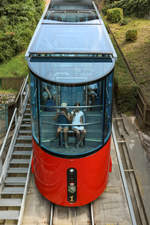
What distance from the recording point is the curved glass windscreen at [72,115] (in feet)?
19.3

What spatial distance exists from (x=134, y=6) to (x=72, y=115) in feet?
75.2

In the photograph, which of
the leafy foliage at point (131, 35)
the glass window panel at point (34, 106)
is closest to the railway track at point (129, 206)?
the glass window panel at point (34, 106)

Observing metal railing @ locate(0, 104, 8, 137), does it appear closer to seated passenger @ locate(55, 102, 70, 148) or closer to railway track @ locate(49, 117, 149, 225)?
railway track @ locate(49, 117, 149, 225)

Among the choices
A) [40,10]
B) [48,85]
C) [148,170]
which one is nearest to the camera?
[48,85]

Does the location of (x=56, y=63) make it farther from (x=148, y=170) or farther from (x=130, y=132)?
(x=130, y=132)

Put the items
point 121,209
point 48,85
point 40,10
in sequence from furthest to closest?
1. point 40,10
2. point 121,209
3. point 48,85

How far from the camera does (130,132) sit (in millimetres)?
11234

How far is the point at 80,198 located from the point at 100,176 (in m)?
0.78

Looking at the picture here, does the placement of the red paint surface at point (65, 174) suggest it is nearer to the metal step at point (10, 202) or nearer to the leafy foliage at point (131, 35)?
the metal step at point (10, 202)

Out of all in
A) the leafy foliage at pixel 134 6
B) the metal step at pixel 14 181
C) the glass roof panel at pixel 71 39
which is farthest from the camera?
the leafy foliage at pixel 134 6

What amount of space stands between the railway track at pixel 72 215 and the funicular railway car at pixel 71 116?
0.59 m

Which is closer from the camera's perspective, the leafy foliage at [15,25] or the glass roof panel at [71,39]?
the glass roof panel at [71,39]

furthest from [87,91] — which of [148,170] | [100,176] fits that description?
[148,170]

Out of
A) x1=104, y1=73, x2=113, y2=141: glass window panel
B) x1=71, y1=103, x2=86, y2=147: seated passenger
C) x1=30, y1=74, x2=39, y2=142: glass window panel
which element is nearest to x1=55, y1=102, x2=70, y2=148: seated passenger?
x1=71, y1=103, x2=86, y2=147: seated passenger
